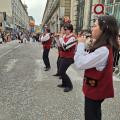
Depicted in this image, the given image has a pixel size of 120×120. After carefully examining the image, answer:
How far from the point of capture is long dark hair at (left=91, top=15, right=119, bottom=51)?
110 inches

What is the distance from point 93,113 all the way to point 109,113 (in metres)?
2.24

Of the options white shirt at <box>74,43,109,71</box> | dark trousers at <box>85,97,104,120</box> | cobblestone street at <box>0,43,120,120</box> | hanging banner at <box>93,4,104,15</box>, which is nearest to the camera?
white shirt at <box>74,43,109,71</box>

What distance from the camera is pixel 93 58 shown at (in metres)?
2.79

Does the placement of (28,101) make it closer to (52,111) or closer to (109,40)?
(52,111)

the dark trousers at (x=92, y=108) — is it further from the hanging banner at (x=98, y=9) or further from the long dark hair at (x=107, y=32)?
the hanging banner at (x=98, y=9)

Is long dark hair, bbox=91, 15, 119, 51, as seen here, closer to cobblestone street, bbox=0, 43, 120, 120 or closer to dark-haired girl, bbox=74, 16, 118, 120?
dark-haired girl, bbox=74, 16, 118, 120

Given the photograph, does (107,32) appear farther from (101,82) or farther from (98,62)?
(101,82)

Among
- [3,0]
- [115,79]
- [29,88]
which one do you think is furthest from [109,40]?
[3,0]

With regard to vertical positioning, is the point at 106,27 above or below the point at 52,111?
above

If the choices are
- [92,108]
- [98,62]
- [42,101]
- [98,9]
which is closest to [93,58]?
[98,62]

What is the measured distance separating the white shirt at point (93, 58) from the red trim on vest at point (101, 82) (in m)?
0.06

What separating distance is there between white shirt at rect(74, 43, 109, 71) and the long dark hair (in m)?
0.06

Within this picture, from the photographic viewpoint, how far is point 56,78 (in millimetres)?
8469

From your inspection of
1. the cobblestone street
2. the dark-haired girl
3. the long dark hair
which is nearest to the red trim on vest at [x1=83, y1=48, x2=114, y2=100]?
the dark-haired girl
